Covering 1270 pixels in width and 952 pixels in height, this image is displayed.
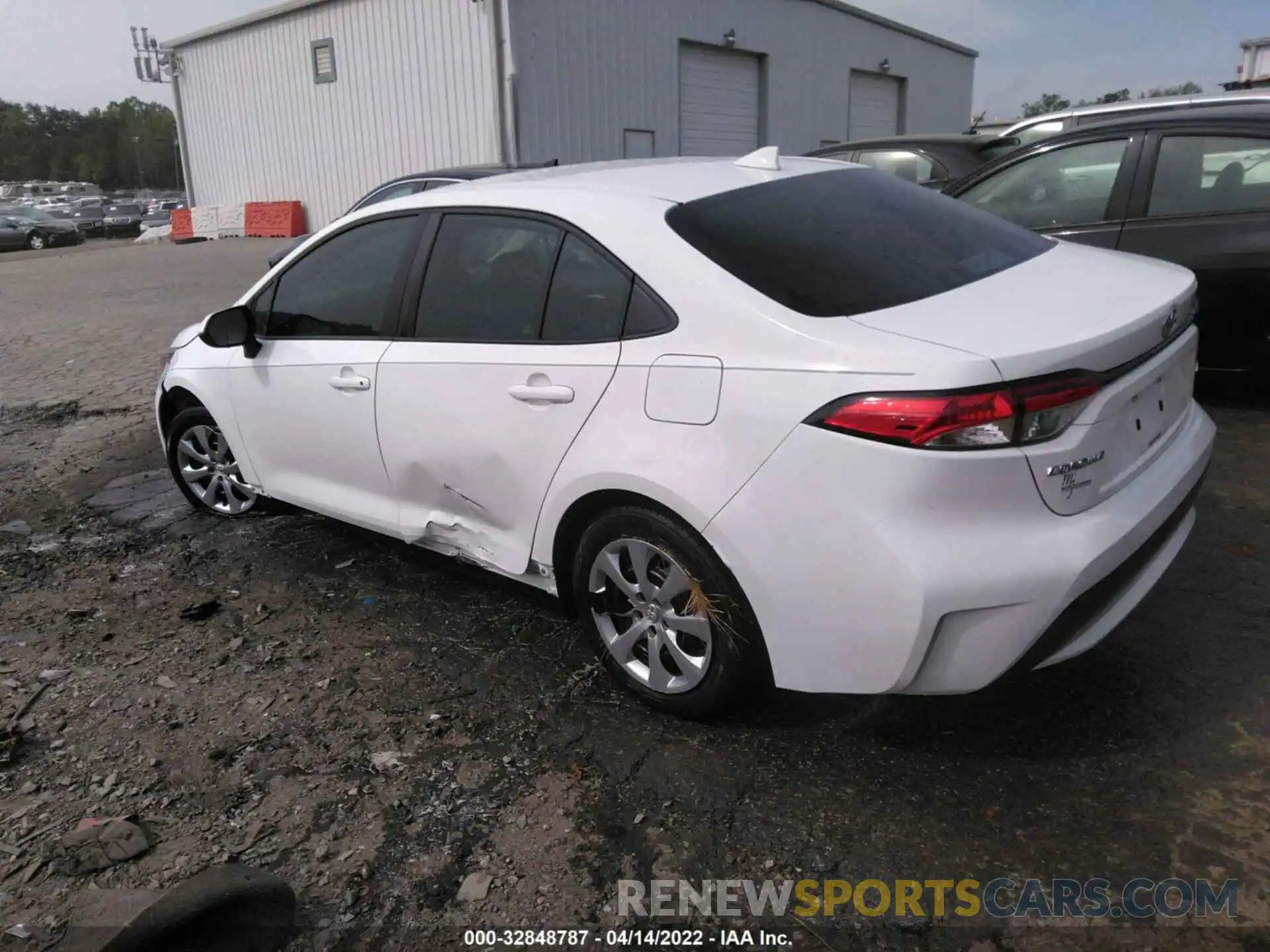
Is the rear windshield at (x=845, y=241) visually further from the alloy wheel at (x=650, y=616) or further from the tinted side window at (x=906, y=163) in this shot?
the tinted side window at (x=906, y=163)

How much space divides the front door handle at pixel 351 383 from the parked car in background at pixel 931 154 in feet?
17.8

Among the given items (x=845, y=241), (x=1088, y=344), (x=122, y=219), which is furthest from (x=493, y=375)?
(x=122, y=219)

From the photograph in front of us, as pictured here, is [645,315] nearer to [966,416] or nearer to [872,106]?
[966,416]

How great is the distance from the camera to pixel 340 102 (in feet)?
69.4

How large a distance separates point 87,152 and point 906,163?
128506 millimetres

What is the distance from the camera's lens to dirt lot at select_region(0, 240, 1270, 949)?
228 centimetres

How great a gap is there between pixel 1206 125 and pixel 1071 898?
4523 mm

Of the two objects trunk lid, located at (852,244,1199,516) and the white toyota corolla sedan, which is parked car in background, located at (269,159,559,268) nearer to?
the white toyota corolla sedan

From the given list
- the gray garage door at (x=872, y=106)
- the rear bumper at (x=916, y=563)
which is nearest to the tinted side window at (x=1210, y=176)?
the rear bumper at (x=916, y=563)

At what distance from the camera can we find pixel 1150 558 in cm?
262

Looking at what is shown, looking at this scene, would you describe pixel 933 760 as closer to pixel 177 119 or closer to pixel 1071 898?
pixel 1071 898

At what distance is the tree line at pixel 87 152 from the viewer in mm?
110188

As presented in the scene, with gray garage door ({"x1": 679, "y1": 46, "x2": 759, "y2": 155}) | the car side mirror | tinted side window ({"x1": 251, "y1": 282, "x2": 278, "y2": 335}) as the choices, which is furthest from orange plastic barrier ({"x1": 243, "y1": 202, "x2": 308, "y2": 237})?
the car side mirror

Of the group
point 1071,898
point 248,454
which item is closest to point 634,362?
point 1071,898
